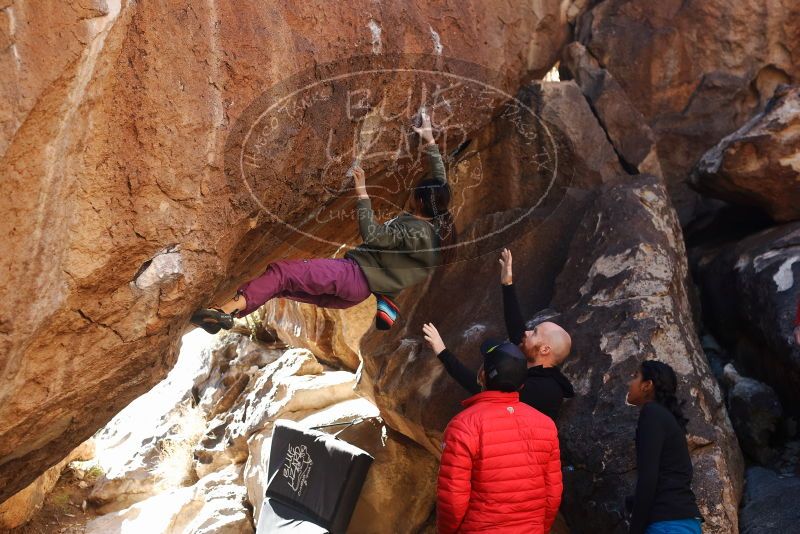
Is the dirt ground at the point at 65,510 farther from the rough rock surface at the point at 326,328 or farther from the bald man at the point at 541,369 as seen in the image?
the bald man at the point at 541,369

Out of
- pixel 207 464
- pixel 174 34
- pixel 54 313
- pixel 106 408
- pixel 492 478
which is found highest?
pixel 174 34

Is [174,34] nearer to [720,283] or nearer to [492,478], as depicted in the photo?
[492,478]

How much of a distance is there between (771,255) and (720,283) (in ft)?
1.62

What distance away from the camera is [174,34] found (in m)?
3.33

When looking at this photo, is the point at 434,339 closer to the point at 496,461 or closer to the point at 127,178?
the point at 496,461

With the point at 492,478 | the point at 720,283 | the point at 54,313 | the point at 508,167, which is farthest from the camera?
the point at 508,167

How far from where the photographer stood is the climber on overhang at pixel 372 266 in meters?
3.78

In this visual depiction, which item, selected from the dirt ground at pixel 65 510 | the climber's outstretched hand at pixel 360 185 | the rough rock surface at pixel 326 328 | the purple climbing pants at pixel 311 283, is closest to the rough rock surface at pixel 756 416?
the purple climbing pants at pixel 311 283

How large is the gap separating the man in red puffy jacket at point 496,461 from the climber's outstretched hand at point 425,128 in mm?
1771

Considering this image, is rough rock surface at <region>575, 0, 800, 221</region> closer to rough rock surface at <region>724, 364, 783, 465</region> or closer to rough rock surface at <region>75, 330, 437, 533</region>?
rough rock surface at <region>724, 364, 783, 465</region>

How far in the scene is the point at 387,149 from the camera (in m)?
4.64

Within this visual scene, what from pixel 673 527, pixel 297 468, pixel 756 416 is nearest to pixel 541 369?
pixel 673 527

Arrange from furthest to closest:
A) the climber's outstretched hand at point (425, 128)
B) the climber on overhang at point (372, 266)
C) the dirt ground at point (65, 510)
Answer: the dirt ground at point (65, 510) < the climber's outstretched hand at point (425, 128) < the climber on overhang at point (372, 266)

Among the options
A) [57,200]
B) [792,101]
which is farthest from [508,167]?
[57,200]
